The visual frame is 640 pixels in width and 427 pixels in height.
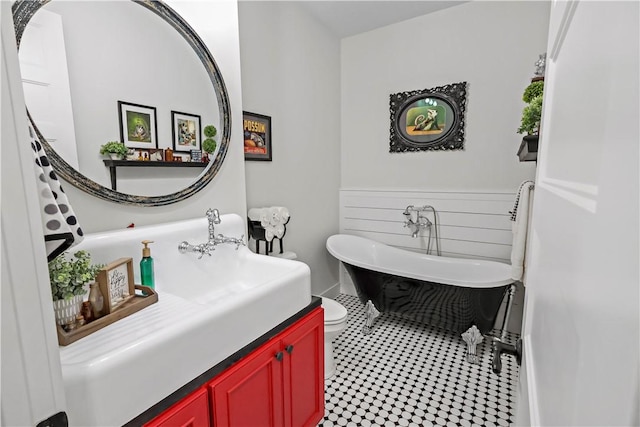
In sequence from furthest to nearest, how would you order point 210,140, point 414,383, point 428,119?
point 428,119 < point 414,383 < point 210,140

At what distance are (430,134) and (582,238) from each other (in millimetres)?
2801

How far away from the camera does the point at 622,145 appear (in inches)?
8.2

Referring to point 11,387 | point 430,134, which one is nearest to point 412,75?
point 430,134

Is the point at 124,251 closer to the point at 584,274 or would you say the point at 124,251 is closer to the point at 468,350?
the point at 584,274

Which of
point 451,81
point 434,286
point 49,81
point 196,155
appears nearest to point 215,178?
point 196,155

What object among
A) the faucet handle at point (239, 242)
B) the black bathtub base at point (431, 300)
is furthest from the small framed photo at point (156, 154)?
the black bathtub base at point (431, 300)

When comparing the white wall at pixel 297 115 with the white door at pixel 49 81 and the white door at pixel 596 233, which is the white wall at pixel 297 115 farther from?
the white door at pixel 596 233

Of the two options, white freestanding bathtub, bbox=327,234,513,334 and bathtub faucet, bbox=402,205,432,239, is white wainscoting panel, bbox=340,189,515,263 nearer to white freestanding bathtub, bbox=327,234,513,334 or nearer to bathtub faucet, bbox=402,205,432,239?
bathtub faucet, bbox=402,205,432,239

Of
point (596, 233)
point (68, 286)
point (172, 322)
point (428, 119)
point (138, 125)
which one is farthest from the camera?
point (428, 119)

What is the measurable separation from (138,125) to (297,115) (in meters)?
1.51

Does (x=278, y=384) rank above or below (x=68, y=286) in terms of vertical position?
below

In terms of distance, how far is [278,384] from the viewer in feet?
4.20

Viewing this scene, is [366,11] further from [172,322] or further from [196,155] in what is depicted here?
[172,322]

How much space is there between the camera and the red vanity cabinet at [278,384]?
41.8 inches
